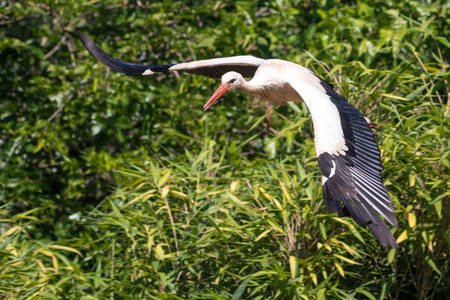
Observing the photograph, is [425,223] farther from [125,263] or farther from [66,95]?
[66,95]

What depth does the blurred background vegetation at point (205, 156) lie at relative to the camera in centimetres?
354

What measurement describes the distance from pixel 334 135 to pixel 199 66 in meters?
1.10

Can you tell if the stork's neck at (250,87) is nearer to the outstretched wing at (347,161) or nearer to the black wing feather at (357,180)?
the outstretched wing at (347,161)

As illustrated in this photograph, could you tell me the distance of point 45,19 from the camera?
17.5 ft

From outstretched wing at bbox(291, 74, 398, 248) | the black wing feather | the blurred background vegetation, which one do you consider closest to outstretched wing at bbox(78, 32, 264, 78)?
the blurred background vegetation

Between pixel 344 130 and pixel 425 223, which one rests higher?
pixel 344 130

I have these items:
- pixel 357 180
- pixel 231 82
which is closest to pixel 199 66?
pixel 231 82

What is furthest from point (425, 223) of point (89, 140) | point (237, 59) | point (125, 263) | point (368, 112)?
point (89, 140)

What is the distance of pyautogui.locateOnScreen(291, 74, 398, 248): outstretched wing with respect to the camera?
8.07 feet

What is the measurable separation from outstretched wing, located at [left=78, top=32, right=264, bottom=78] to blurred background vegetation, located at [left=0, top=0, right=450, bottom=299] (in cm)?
38

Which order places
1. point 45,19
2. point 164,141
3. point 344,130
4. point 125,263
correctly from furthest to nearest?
point 45,19, point 164,141, point 125,263, point 344,130

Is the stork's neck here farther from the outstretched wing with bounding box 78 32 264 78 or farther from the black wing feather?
the black wing feather

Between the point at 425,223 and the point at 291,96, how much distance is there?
41.0 inches

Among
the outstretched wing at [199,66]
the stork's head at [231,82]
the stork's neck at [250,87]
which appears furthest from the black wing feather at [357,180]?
the outstretched wing at [199,66]
